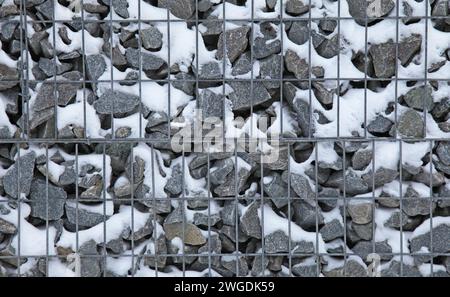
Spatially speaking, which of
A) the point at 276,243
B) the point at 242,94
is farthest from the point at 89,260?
the point at 242,94

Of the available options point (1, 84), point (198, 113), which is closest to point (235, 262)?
point (198, 113)

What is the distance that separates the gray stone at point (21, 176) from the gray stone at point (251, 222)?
0.58 metres

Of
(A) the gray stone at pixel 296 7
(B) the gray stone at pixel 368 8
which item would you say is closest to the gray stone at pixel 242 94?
(A) the gray stone at pixel 296 7

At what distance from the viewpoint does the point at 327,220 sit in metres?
1.94

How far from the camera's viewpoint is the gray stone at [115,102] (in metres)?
1.93

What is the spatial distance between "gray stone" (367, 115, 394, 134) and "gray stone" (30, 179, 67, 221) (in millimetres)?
836

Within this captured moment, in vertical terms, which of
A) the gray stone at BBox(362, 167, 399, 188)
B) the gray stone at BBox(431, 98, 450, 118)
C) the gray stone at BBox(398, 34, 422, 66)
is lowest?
the gray stone at BBox(362, 167, 399, 188)

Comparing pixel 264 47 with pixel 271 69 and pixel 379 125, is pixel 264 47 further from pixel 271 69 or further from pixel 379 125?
pixel 379 125

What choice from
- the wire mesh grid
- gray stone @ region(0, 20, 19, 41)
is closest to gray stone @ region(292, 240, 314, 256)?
the wire mesh grid

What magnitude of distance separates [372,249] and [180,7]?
0.82 metres

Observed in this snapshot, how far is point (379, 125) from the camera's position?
192 cm

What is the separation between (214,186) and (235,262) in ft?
0.69

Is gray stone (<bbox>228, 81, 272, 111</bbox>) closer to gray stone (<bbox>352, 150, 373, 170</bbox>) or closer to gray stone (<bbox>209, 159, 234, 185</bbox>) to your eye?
gray stone (<bbox>209, 159, 234, 185</bbox>)

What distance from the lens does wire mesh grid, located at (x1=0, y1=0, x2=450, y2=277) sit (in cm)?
192
